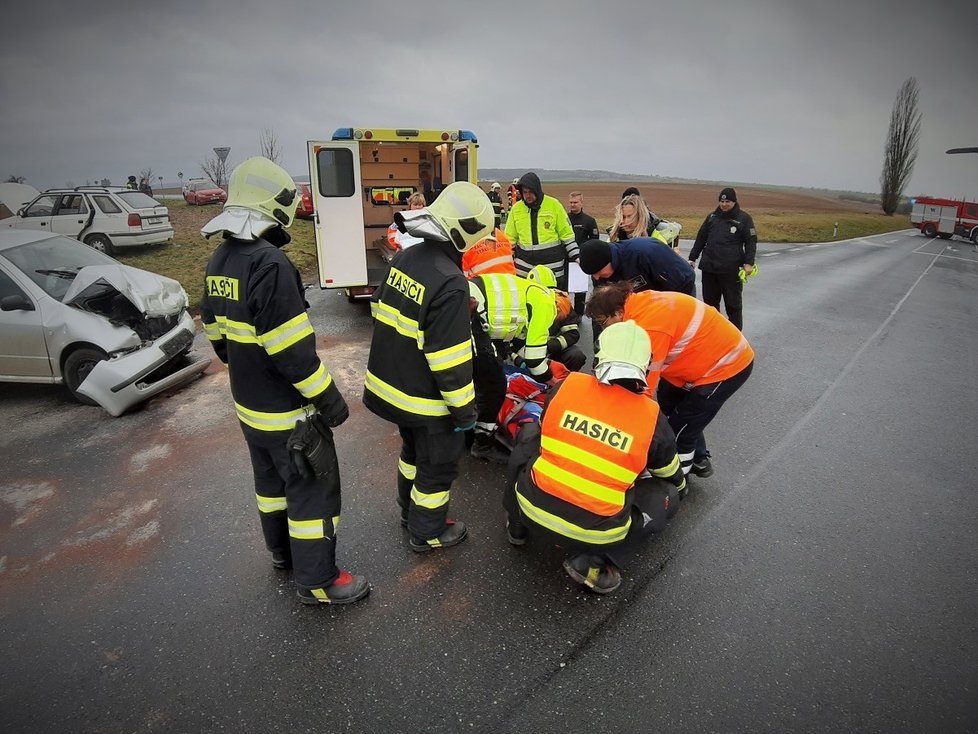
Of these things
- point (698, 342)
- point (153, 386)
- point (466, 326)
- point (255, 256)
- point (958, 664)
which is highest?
point (255, 256)

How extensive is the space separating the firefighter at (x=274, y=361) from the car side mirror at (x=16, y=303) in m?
3.74

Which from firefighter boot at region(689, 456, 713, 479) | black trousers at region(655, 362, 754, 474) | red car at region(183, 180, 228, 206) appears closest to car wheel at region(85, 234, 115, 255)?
black trousers at region(655, 362, 754, 474)

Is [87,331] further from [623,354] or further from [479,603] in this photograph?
[623,354]

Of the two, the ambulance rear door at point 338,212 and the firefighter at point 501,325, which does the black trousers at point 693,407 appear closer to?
→ the firefighter at point 501,325

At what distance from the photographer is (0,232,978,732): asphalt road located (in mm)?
2322

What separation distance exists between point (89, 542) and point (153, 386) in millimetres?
2078

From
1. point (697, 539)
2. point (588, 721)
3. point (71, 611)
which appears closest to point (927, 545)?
point (697, 539)

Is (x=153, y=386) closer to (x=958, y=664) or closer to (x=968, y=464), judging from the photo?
(x=958, y=664)

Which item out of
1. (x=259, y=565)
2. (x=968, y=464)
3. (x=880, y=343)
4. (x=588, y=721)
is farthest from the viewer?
(x=880, y=343)

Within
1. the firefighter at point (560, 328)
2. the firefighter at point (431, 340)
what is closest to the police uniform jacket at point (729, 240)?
the firefighter at point (560, 328)

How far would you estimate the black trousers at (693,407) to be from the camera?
11.7ft

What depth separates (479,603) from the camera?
2.87 m

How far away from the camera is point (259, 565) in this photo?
10.3 ft

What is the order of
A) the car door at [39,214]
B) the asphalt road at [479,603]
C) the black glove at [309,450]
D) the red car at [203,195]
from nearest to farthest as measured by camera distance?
1. the asphalt road at [479,603]
2. the black glove at [309,450]
3. the car door at [39,214]
4. the red car at [203,195]
